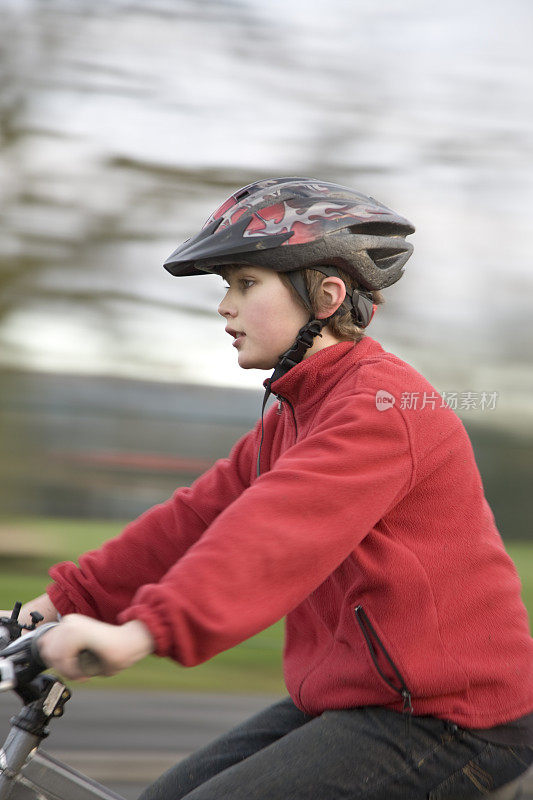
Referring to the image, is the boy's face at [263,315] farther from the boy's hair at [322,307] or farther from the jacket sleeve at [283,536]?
the jacket sleeve at [283,536]

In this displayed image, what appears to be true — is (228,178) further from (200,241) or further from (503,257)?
(200,241)

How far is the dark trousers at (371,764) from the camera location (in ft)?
6.13

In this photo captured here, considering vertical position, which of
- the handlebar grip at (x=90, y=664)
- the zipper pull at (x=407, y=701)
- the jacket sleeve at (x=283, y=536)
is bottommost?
the zipper pull at (x=407, y=701)

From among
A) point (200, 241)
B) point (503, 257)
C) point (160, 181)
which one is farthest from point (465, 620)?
point (160, 181)

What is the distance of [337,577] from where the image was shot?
2055 millimetres

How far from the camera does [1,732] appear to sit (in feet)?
14.9

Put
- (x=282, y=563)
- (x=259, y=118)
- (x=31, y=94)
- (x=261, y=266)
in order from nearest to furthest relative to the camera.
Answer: (x=282, y=563)
(x=261, y=266)
(x=259, y=118)
(x=31, y=94)

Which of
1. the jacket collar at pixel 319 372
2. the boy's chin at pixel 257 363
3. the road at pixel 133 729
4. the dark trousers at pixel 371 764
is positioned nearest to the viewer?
the dark trousers at pixel 371 764

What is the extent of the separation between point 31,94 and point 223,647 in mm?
5845

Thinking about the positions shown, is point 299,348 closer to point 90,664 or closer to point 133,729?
point 90,664

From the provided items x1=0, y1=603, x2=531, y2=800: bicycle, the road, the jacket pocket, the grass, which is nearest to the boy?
the jacket pocket

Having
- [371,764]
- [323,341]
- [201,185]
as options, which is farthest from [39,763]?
[201,185]

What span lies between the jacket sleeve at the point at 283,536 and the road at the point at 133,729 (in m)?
2.52

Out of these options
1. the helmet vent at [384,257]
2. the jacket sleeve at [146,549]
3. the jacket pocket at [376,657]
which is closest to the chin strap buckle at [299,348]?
the helmet vent at [384,257]
